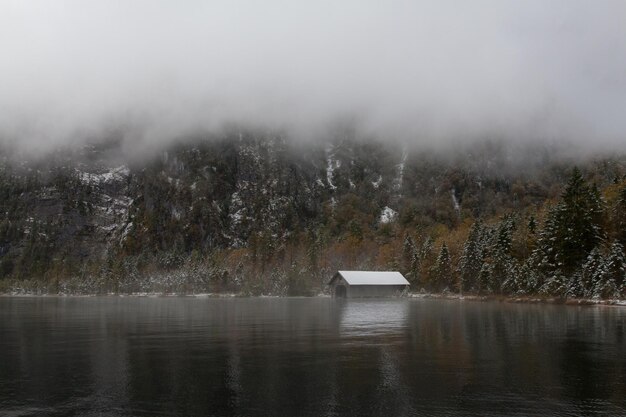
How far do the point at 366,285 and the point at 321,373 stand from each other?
4294 inches

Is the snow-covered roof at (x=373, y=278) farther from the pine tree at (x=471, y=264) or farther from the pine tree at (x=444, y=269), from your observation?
the pine tree at (x=471, y=264)

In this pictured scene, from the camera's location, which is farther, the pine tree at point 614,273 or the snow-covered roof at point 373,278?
the snow-covered roof at point 373,278

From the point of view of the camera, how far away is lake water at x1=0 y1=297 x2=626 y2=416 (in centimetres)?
1974

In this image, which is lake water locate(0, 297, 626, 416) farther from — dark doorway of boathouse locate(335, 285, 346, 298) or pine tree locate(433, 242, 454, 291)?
dark doorway of boathouse locate(335, 285, 346, 298)

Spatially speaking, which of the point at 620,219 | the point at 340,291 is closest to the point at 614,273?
the point at 620,219

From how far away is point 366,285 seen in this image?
13362cm

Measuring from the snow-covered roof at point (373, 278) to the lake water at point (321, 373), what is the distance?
88263 millimetres

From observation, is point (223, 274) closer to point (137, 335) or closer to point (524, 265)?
point (524, 265)

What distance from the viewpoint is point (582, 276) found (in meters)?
81.4

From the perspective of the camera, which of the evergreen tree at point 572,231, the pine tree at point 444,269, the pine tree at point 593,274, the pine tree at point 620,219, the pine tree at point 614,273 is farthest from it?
the pine tree at point 444,269

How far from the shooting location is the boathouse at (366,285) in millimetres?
133250

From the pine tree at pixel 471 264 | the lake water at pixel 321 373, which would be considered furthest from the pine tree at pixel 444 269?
the lake water at pixel 321 373

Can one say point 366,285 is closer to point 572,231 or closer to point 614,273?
point 572,231

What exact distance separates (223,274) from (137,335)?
153678 mm
